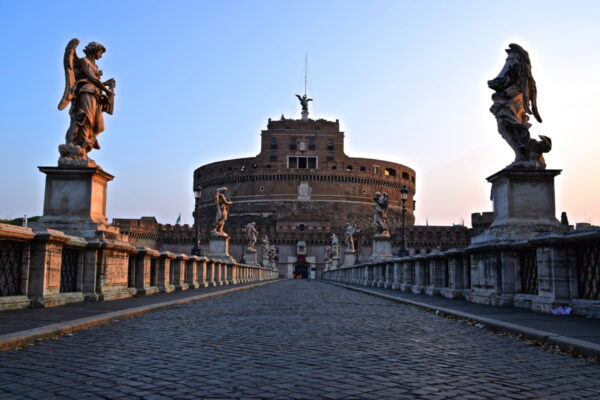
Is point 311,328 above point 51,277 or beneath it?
beneath

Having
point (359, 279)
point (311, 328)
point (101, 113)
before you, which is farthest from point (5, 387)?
point (359, 279)

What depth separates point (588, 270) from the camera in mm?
7422

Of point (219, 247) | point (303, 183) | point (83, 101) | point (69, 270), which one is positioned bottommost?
point (69, 270)

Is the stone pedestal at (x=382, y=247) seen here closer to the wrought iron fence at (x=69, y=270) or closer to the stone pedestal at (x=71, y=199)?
the stone pedestal at (x=71, y=199)

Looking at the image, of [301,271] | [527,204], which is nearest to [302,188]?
[301,271]

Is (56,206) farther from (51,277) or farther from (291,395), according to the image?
(291,395)

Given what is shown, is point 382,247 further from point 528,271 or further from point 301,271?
point 301,271

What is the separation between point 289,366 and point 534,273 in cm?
551

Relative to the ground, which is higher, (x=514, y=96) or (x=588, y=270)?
(x=514, y=96)

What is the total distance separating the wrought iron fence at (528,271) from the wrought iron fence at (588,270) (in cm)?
102

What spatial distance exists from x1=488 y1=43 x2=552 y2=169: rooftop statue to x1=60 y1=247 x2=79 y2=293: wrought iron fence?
23.9 feet

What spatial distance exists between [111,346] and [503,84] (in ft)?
26.2

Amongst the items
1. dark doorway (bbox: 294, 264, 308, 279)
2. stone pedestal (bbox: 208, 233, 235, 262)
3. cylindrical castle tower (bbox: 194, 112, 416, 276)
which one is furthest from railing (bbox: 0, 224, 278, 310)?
cylindrical castle tower (bbox: 194, 112, 416, 276)

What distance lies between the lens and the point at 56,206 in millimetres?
9758
